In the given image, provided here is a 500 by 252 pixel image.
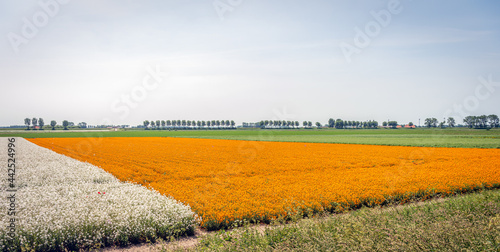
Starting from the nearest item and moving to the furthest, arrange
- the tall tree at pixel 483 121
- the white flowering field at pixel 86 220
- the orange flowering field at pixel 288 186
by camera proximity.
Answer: the white flowering field at pixel 86 220 < the orange flowering field at pixel 288 186 < the tall tree at pixel 483 121

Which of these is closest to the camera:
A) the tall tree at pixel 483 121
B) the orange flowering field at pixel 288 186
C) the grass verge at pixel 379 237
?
the grass verge at pixel 379 237

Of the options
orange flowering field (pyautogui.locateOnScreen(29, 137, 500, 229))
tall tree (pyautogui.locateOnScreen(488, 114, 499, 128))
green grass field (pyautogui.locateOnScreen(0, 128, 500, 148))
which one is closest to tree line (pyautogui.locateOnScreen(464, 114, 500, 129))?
tall tree (pyautogui.locateOnScreen(488, 114, 499, 128))

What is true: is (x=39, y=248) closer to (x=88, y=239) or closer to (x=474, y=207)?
(x=88, y=239)

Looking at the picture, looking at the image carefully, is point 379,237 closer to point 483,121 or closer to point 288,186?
point 288,186

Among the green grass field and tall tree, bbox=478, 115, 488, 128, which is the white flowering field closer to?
the green grass field

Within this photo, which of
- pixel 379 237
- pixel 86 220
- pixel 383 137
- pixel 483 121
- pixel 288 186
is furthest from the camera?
pixel 483 121

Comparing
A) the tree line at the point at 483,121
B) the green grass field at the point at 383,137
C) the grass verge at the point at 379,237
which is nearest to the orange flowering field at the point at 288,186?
the grass verge at the point at 379,237

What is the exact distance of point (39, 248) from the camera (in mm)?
7094

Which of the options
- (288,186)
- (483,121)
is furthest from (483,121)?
(288,186)

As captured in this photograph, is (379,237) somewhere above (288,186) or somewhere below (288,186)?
above

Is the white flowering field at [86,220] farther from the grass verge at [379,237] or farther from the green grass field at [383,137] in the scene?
the green grass field at [383,137]

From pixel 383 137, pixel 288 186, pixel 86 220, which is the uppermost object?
pixel 86 220

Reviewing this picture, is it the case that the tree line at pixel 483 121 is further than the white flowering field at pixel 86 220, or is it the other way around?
the tree line at pixel 483 121

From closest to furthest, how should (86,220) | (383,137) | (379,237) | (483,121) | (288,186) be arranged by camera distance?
(379,237) < (86,220) < (288,186) < (383,137) < (483,121)
